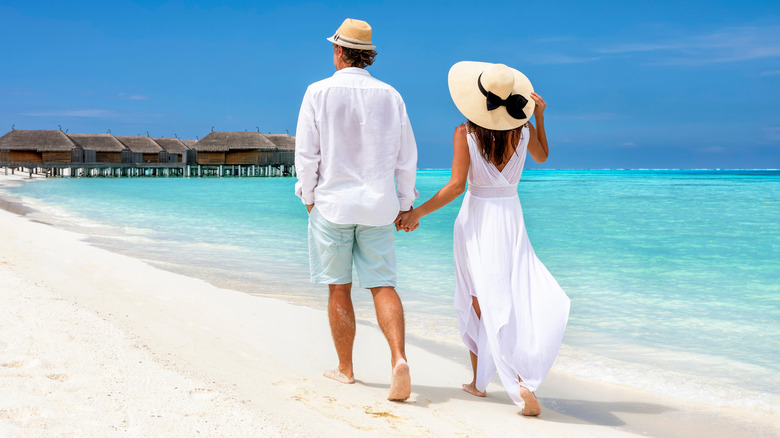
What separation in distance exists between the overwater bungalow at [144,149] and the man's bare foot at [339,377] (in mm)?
59237

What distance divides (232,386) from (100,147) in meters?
57.3

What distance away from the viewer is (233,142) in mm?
53906

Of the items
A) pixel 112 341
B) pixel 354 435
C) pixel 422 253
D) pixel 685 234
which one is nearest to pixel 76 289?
pixel 112 341

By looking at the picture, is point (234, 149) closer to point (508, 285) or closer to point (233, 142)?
point (233, 142)

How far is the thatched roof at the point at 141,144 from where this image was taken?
2280 inches

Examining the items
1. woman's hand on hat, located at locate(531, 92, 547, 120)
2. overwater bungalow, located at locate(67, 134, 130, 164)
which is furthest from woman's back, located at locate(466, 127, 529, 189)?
overwater bungalow, located at locate(67, 134, 130, 164)

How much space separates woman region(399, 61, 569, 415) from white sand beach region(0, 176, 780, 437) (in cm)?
27

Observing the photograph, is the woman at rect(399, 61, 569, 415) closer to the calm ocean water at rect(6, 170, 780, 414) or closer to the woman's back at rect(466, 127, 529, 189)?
the woman's back at rect(466, 127, 529, 189)

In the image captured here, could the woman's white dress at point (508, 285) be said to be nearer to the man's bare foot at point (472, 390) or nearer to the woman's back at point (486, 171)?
the woman's back at point (486, 171)

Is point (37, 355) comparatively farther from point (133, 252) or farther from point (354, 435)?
point (133, 252)

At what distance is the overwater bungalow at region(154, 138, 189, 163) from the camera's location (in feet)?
204

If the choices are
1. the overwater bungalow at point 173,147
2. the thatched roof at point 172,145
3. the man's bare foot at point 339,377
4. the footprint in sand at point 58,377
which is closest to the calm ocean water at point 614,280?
the man's bare foot at point 339,377

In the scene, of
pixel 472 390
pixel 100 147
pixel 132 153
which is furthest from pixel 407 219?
pixel 132 153

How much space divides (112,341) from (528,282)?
2.02m
